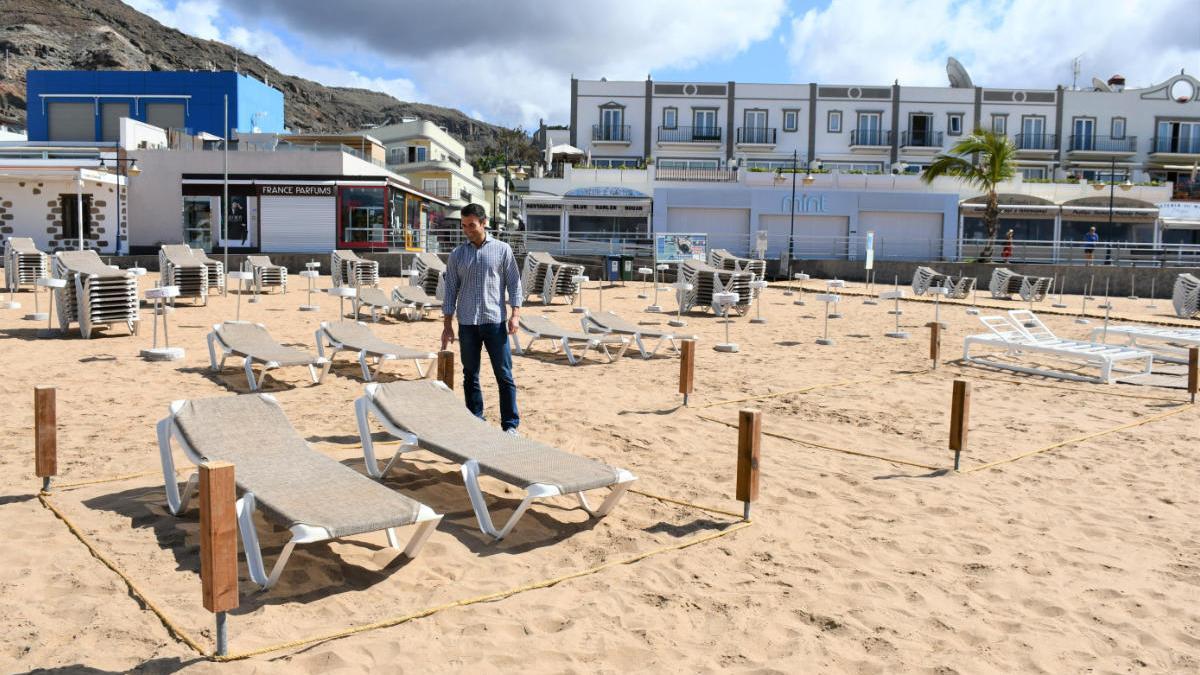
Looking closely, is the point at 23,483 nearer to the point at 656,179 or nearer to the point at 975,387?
the point at 975,387

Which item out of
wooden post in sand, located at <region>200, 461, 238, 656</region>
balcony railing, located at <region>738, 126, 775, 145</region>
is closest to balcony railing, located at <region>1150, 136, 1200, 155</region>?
balcony railing, located at <region>738, 126, 775, 145</region>

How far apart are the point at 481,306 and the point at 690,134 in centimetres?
3887

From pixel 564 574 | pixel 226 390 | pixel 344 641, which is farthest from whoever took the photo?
pixel 226 390

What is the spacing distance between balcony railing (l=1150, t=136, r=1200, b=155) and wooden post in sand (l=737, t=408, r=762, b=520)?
48087 mm

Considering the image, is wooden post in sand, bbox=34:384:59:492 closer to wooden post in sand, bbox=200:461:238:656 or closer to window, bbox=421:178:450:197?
wooden post in sand, bbox=200:461:238:656

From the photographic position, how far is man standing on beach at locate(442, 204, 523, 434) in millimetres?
6012

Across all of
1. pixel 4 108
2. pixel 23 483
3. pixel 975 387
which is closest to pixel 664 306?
pixel 975 387

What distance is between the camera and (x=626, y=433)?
663cm

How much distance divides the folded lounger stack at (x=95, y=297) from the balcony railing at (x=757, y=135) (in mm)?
35809

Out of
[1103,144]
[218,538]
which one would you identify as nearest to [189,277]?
[218,538]

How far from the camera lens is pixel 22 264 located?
16.4 meters

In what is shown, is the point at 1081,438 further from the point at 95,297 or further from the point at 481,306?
the point at 95,297

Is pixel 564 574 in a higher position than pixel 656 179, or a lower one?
lower

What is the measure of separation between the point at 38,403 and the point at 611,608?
313 cm
